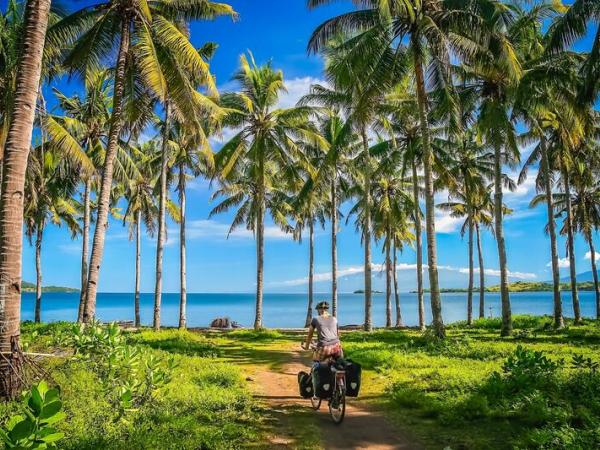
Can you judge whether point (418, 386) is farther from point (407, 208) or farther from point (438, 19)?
point (407, 208)

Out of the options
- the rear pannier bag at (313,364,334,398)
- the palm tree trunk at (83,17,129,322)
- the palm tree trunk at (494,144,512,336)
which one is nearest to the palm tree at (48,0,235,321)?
the palm tree trunk at (83,17,129,322)

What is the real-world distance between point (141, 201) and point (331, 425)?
28432 mm

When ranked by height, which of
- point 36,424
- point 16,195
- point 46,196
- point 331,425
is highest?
point 46,196

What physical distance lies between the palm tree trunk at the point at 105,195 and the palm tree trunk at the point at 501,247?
14.3m

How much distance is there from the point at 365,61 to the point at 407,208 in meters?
17.6

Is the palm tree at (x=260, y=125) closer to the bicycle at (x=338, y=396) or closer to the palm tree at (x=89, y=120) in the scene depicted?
the palm tree at (x=89, y=120)

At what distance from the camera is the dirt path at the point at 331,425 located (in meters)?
6.10

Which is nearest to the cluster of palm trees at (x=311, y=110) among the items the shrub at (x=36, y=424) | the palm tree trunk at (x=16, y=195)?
the palm tree trunk at (x=16, y=195)

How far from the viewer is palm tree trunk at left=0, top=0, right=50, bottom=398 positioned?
645 cm

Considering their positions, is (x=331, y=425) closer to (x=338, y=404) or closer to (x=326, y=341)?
(x=338, y=404)

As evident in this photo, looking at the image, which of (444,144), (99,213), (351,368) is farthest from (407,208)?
(351,368)

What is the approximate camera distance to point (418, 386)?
9023 mm

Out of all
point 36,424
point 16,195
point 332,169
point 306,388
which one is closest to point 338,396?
point 306,388

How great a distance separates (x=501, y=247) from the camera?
19.9 meters
